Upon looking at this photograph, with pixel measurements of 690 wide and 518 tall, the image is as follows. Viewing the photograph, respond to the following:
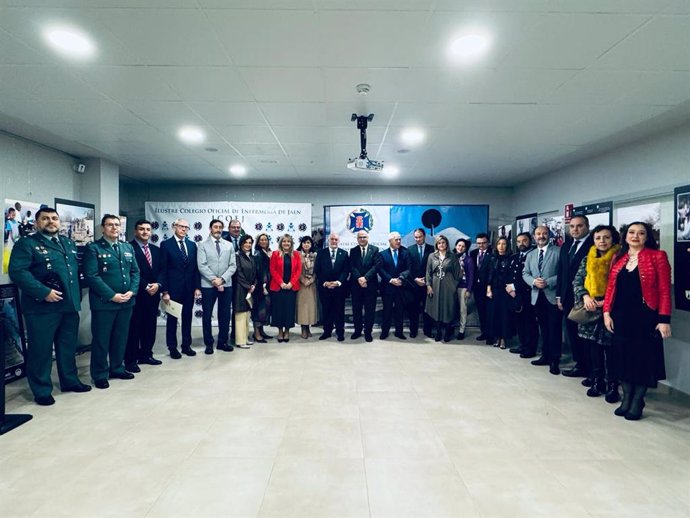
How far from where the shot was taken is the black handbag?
3520 mm

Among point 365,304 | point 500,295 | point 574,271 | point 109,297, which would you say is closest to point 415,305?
point 365,304

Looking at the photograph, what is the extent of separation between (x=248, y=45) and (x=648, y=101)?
10.9 feet

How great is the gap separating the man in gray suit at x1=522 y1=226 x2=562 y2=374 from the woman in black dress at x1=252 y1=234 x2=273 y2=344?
350cm

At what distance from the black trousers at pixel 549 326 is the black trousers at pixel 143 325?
452 centimetres

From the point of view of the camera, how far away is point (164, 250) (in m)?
4.75

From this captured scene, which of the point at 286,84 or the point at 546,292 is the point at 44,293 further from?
the point at 546,292

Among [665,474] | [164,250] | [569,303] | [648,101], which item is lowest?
[665,474]

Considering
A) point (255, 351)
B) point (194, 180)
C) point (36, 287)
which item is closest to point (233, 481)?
point (36, 287)

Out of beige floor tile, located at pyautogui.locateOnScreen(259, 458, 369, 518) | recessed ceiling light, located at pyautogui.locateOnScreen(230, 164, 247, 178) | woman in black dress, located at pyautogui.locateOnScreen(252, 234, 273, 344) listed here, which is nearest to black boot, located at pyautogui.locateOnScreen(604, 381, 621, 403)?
beige floor tile, located at pyautogui.locateOnScreen(259, 458, 369, 518)

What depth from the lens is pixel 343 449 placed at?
2578mm

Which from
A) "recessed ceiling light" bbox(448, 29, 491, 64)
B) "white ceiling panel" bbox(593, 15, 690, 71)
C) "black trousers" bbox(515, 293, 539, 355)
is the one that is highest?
"recessed ceiling light" bbox(448, 29, 491, 64)

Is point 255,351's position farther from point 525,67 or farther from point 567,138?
point 567,138

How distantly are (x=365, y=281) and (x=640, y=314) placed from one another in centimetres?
330

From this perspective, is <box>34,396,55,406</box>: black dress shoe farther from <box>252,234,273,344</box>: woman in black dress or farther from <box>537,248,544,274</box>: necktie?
<box>537,248,544,274</box>: necktie
